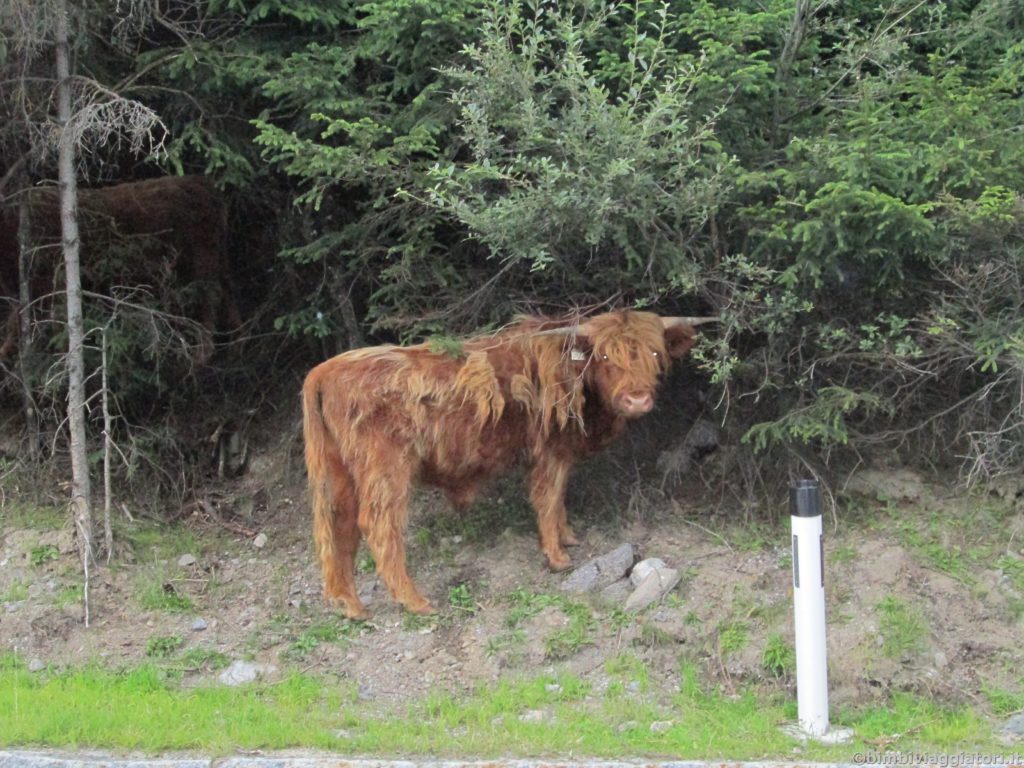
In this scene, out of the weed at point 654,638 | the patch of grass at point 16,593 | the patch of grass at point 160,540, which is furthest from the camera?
the patch of grass at point 160,540

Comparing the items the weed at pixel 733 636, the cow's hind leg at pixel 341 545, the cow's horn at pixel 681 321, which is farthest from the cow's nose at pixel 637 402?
the cow's hind leg at pixel 341 545

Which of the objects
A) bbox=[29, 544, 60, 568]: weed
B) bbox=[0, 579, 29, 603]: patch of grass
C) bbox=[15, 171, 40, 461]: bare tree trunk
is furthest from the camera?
bbox=[15, 171, 40, 461]: bare tree trunk

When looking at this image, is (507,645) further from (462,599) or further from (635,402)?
(635,402)

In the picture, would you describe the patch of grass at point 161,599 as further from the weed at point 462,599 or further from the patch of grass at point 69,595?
the weed at point 462,599

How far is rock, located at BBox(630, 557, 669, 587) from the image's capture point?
700 centimetres

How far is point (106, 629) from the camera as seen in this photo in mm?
6992

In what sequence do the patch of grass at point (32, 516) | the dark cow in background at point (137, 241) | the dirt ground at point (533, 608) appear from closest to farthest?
the dirt ground at point (533, 608) < the patch of grass at point (32, 516) < the dark cow in background at point (137, 241)

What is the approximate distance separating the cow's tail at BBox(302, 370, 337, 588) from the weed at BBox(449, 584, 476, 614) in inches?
30.9

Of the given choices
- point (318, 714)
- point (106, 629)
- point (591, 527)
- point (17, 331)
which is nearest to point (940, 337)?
point (591, 527)

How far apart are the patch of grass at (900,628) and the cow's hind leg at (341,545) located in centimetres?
308

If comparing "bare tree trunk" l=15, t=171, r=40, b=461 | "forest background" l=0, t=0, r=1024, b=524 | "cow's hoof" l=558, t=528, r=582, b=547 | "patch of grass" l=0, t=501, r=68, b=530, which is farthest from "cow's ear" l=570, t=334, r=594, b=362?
"bare tree trunk" l=15, t=171, r=40, b=461

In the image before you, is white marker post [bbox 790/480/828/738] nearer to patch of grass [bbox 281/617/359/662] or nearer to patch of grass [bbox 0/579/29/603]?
patch of grass [bbox 281/617/359/662]

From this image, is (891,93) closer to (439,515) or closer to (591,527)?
(591,527)

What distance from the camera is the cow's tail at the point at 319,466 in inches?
273
